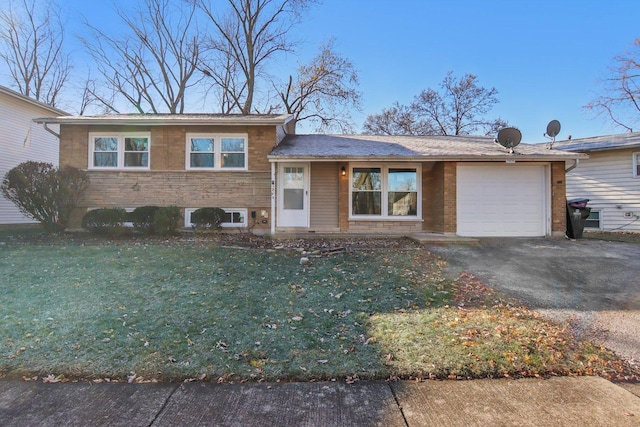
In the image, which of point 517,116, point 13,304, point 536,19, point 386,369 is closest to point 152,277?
point 13,304

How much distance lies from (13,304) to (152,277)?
1.77 meters

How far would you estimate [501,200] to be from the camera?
10.3 metres

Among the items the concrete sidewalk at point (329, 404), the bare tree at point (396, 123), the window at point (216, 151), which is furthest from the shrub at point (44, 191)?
the bare tree at point (396, 123)

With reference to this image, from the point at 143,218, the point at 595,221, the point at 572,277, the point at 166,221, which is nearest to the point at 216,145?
the point at 166,221

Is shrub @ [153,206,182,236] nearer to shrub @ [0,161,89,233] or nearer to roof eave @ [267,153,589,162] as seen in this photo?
shrub @ [0,161,89,233]

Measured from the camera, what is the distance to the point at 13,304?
4.43 meters

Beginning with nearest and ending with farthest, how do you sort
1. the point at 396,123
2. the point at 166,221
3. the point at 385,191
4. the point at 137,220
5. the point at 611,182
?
1. the point at 166,221
2. the point at 137,220
3. the point at 385,191
4. the point at 611,182
5. the point at 396,123

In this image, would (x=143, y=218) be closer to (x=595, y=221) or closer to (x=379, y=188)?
(x=379, y=188)

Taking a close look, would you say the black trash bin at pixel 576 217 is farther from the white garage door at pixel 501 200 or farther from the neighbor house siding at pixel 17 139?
the neighbor house siding at pixel 17 139

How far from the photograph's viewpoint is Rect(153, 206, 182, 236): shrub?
380 inches

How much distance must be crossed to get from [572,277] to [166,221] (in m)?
10.00

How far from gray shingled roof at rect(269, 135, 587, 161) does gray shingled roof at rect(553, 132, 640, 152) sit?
4092mm

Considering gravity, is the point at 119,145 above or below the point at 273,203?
above

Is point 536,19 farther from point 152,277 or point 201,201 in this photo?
point 152,277
